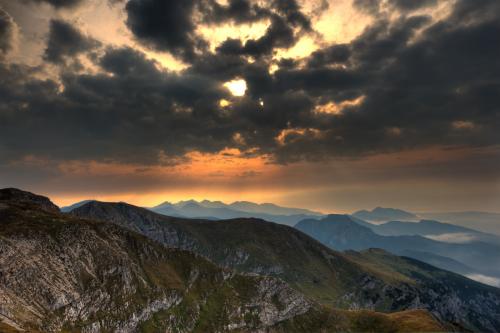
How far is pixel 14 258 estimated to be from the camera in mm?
194875

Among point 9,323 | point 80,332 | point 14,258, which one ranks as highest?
point 14,258

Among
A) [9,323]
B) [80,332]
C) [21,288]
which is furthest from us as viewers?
[80,332]

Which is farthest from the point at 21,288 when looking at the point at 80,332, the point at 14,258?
the point at 80,332

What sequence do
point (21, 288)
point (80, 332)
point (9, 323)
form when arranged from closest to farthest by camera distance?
1. point (9, 323)
2. point (21, 288)
3. point (80, 332)

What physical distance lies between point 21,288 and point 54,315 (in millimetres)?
22722

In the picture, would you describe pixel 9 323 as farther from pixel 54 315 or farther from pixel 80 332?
pixel 80 332

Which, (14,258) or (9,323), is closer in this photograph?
(9,323)

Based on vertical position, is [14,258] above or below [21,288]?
above

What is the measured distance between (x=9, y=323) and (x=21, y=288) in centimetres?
4614

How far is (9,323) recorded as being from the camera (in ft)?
478

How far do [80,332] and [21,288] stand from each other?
41.1 m

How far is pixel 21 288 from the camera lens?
612ft

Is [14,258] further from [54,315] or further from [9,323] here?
[9,323]

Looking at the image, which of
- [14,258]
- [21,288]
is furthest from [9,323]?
[14,258]
